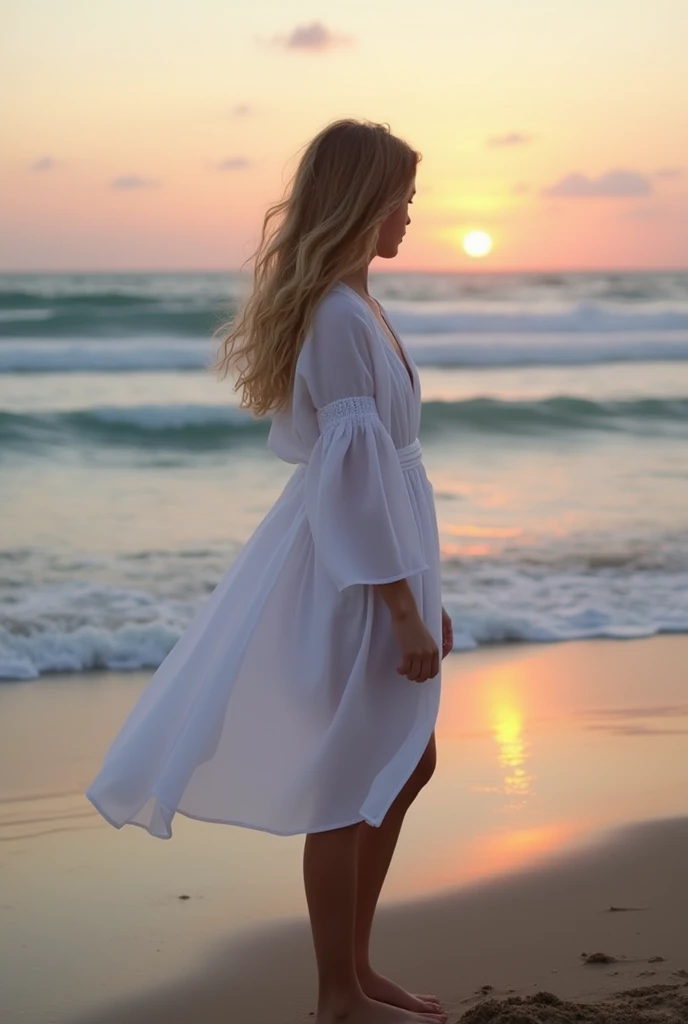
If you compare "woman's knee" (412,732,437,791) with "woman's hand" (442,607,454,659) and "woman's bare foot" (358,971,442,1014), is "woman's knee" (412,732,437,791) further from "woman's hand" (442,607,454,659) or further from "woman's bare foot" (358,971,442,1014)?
"woman's bare foot" (358,971,442,1014)

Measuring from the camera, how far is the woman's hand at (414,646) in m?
2.56

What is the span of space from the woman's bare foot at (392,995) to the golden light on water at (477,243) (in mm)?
22907

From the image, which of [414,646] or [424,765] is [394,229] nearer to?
[414,646]

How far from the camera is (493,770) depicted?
454 cm

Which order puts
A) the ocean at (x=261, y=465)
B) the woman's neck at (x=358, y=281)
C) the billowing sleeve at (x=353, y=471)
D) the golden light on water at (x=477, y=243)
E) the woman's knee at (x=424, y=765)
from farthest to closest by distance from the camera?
1. the golden light on water at (x=477, y=243)
2. the ocean at (x=261, y=465)
3. the woman's knee at (x=424, y=765)
4. the woman's neck at (x=358, y=281)
5. the billowing sleeve at (x=353, y=471)

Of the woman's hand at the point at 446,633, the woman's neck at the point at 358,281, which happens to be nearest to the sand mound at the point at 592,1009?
the woman's hand at the point at 446,633

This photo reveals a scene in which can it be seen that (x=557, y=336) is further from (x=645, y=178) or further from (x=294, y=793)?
(x=294, y=793)

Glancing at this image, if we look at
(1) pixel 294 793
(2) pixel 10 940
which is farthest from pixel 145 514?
(1) pixel 294 793

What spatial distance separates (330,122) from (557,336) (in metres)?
21.5

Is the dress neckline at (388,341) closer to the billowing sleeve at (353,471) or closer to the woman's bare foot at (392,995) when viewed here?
the billowing sleeve at (353,471)

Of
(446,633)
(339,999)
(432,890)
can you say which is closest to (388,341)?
(446,633)

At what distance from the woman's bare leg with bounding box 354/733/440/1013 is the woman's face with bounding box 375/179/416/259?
99cm

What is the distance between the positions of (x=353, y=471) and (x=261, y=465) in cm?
1029

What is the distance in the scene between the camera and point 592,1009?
2.79 meters
